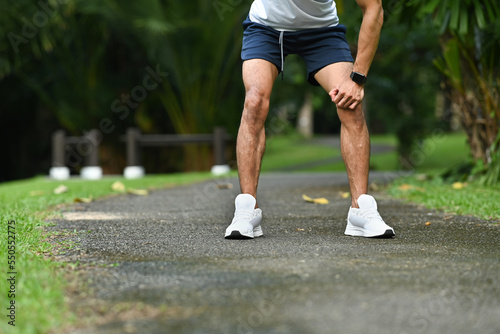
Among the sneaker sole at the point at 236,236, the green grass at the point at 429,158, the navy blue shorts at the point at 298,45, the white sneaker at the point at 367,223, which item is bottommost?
the green grass at the point at 429,158

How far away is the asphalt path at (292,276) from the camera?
1841mm

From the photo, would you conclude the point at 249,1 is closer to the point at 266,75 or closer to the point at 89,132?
the point at 89,132

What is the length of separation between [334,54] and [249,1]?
28.4ft

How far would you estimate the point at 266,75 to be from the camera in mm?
3553

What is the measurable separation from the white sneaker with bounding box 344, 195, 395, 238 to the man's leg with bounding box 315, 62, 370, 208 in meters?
0.10

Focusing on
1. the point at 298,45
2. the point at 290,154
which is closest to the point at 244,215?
the point at 298,45

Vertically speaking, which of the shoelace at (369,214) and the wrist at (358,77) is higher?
the wrist at (358,77)

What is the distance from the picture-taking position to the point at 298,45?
146 inches

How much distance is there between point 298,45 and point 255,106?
1.58ft

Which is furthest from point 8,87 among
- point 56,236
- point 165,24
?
point 56,236

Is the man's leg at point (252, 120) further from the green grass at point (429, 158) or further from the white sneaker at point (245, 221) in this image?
the green grass at point (429, 158)

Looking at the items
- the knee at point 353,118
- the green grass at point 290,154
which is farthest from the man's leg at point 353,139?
the green grass at point 290,154

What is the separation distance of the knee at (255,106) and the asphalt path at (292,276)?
62 cm

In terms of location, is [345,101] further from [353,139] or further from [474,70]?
[474,70]
